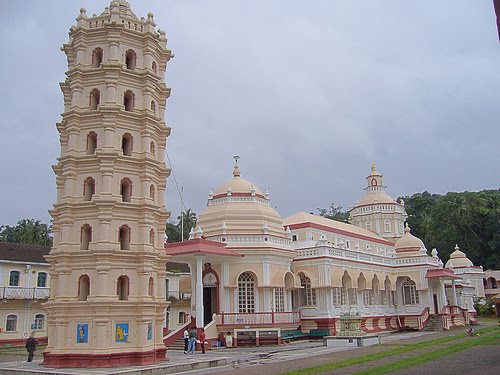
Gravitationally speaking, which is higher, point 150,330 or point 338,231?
point 338,231

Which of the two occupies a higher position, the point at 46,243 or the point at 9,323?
the point at 46,243

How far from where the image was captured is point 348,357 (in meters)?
23.2

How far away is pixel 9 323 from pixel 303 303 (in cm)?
1932

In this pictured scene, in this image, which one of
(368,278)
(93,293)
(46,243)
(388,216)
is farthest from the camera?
(46,243)

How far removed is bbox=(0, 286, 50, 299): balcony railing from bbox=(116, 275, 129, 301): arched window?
1678 cm

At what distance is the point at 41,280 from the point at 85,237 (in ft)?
61.3

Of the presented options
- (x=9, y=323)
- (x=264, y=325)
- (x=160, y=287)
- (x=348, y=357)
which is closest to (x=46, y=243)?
(x=9, y=323)

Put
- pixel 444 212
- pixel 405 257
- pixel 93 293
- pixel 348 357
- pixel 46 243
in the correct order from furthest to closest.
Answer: pixel 444 212 < pixel 46 243 < pixel 405 257 < pixel 348 357 < pixel 93 293

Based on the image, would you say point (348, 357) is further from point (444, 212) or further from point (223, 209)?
point (444, 212)

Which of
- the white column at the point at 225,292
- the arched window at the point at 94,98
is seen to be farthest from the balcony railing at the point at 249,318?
the arched window at the point at 94,98

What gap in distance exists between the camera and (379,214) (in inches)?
2136

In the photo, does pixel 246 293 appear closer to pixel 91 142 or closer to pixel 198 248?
pixel 198 248

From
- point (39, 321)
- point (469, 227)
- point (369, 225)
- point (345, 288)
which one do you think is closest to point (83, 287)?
point (39, 321)

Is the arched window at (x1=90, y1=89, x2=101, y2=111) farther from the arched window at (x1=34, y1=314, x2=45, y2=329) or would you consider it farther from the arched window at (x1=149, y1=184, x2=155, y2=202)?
the arched window at (x1=34, y1=314, x2=45, y2=329)
